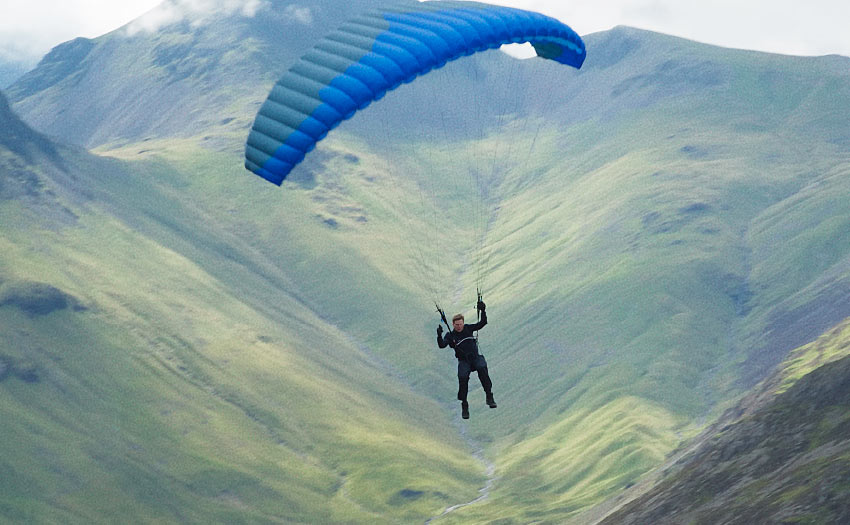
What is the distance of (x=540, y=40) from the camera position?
48094 mm

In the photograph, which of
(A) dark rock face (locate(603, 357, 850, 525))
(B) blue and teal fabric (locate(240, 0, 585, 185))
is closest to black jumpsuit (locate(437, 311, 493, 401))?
(B) blue and teal fabric (locate(240, 0, 585, 185))

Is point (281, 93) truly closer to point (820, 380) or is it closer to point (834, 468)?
point (834, 468)

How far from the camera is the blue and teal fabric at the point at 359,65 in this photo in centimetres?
4153

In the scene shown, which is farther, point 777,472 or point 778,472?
point 777,472

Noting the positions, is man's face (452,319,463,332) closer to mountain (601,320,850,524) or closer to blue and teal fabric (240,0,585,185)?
blue and teal fabric (240,0,585,185)

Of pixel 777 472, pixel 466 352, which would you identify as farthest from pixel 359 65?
pixel 777 472

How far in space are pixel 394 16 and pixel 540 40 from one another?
638 cm

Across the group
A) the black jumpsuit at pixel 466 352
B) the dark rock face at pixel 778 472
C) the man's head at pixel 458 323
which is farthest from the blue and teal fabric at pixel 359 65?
the dark rock face at pixel 778 472

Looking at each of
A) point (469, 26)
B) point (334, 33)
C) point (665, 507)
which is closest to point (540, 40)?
point (469, 26)

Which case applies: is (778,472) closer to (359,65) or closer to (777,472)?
(777,472)

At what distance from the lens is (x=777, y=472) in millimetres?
97250

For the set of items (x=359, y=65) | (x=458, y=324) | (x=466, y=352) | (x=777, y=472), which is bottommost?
(x=777, y=472)

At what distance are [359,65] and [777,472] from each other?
226 ft

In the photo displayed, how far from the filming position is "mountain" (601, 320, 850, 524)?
8144cm
